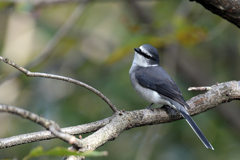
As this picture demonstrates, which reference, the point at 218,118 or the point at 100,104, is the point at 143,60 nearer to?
the point at 100,104

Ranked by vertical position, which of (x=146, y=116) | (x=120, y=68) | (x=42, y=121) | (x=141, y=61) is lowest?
(x=146, y=116)

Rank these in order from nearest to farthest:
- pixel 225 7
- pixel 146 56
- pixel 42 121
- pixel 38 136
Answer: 1. pixel 42 121
2. pixel 38 136
3. pixel 225 7
4. pixel 146 56

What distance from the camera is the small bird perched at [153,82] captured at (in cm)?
357

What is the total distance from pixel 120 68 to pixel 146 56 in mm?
1536

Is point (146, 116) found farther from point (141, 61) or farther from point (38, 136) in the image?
point (141, 61)

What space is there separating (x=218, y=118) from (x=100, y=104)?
2144 millimetres

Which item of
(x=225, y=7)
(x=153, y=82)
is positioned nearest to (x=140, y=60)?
(x=153, y=82)

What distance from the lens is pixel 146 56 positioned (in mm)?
4488

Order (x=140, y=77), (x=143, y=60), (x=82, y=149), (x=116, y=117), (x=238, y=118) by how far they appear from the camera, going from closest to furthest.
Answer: (x=82, y=149) → (x=116, y=117) → (x=140, y=77) → (x=143, y=60) → (x=238, y=118)

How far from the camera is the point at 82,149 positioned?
6.15ft

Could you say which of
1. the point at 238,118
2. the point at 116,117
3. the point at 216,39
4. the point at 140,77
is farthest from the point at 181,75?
the point at 116,117

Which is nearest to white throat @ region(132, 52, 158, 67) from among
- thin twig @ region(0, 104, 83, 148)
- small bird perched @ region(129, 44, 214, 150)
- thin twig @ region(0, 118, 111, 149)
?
→ small bird perched @ region(129, 44, 214, 150)

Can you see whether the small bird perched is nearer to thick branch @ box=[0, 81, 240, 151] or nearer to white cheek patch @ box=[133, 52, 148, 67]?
white cheek patch @ box=[133, 52, 148, 67]

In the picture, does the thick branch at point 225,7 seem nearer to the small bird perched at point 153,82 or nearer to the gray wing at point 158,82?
the small bird perched at point 153,82
